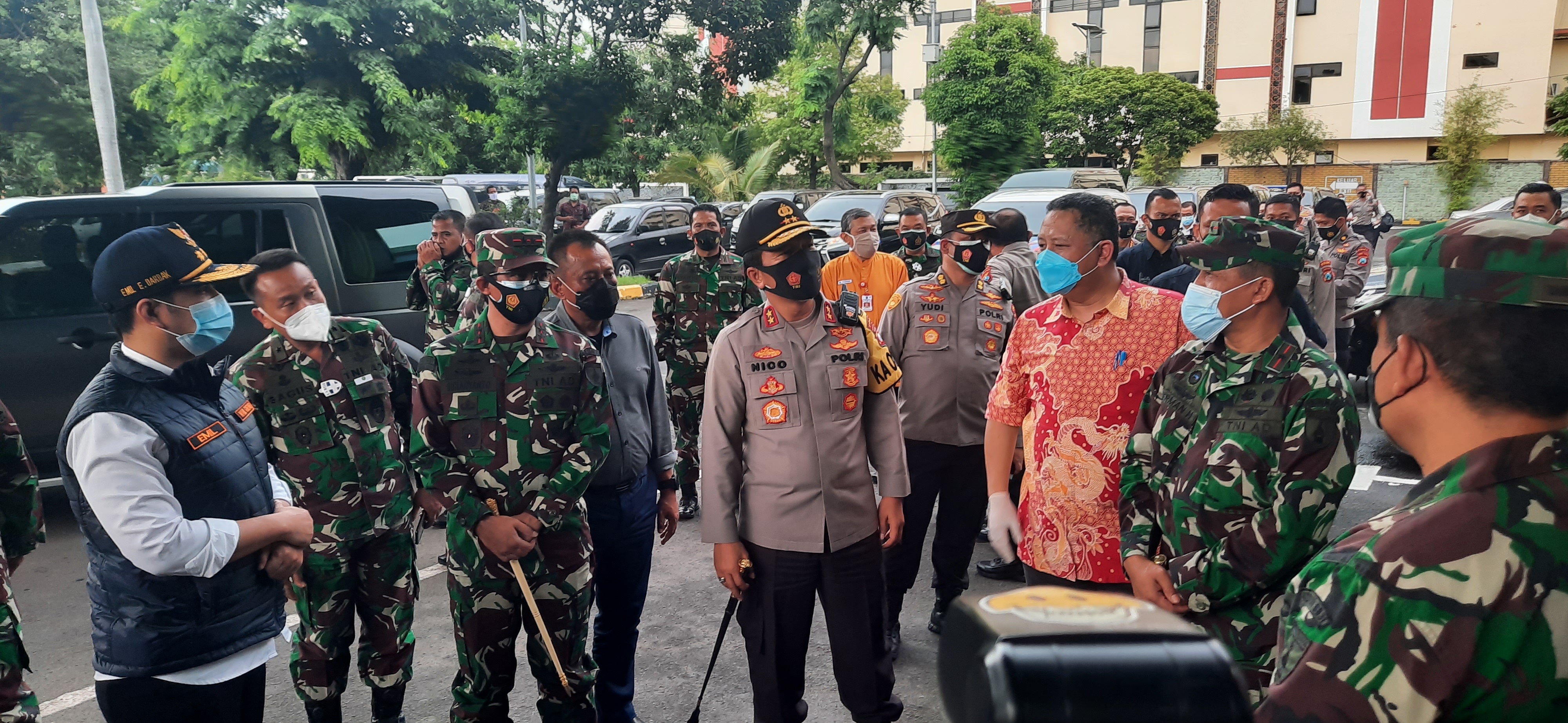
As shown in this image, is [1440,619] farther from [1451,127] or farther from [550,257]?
[1451,127]

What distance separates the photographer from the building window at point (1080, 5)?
4212 cm

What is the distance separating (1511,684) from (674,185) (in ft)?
101

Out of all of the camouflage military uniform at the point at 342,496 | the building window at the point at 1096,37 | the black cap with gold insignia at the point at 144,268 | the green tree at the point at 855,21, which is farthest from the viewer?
the building window at the point at 1096,37

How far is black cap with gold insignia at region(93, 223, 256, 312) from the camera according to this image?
97.5 inches

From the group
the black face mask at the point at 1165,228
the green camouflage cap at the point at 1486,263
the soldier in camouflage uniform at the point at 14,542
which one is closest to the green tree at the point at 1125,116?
the black face mask at the point at 1165,228

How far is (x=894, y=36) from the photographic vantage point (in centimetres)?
2138

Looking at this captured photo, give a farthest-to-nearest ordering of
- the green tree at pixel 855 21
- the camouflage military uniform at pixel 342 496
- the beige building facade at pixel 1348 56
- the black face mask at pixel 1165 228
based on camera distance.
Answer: the beige building facade at pixel 1348 56
the green tree at pixel 855 21
the black face mask at pixel 1165 228
the camouflage military uniform at pixel 342 496

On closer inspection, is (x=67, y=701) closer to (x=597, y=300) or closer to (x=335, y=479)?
(x=335, y=479)

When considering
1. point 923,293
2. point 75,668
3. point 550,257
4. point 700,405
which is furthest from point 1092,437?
point 75,668

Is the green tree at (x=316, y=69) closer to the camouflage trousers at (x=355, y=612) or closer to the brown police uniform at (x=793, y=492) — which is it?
the camouflage trousers at (x=355, y=612)

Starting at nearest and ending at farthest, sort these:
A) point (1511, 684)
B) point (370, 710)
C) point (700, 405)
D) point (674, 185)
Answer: point (1511, 684), point (370, 710), point (700, 405), point (674, 185)

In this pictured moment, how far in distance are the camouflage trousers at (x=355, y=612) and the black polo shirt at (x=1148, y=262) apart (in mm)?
4995

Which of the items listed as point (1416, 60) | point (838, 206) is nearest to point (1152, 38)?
point (1416, 60)

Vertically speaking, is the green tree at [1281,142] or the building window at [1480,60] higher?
the building window at [1480,60]
